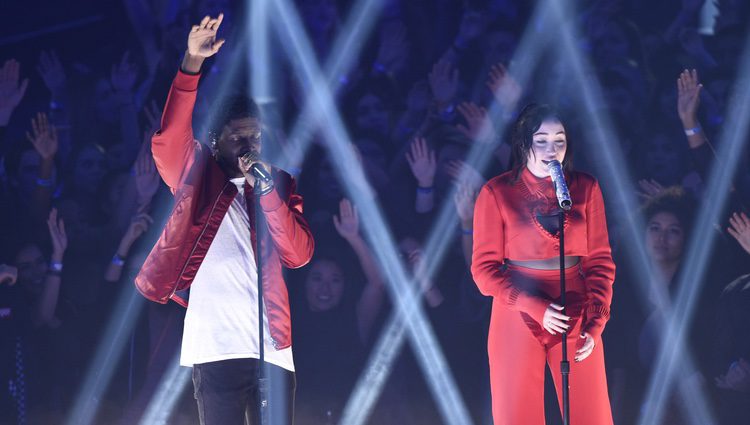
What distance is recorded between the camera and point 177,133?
2688 mm

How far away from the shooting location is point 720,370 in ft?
17.0

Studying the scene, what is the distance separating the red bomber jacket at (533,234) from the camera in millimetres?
3062

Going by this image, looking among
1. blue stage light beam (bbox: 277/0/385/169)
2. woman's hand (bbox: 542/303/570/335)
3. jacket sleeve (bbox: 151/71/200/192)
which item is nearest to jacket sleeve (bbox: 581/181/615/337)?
woman's hand (bbox: 542/303/570/335)

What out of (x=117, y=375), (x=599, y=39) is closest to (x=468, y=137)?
(x=599, y=39)

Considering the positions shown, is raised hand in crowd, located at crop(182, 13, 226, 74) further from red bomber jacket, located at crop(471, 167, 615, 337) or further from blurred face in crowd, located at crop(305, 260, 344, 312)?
blurred face in crowd, located at crop(305, 260, 344, 312)

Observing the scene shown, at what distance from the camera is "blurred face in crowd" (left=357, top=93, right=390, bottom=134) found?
225 inches

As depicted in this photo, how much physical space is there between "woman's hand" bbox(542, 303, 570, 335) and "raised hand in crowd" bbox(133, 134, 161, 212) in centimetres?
340

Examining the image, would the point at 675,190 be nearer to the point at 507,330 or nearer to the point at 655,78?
the point at 655,78

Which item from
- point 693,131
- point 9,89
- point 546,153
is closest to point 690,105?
point 693,131

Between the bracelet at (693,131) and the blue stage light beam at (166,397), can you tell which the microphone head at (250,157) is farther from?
the bracelet at (693,131)

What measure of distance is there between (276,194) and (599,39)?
3.59 metres

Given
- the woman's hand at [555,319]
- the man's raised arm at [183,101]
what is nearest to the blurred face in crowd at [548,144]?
the woman's hand at [555,319]

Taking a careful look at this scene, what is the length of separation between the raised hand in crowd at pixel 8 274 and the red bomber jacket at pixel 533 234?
349 cm

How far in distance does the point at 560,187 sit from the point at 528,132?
1.69 ft
